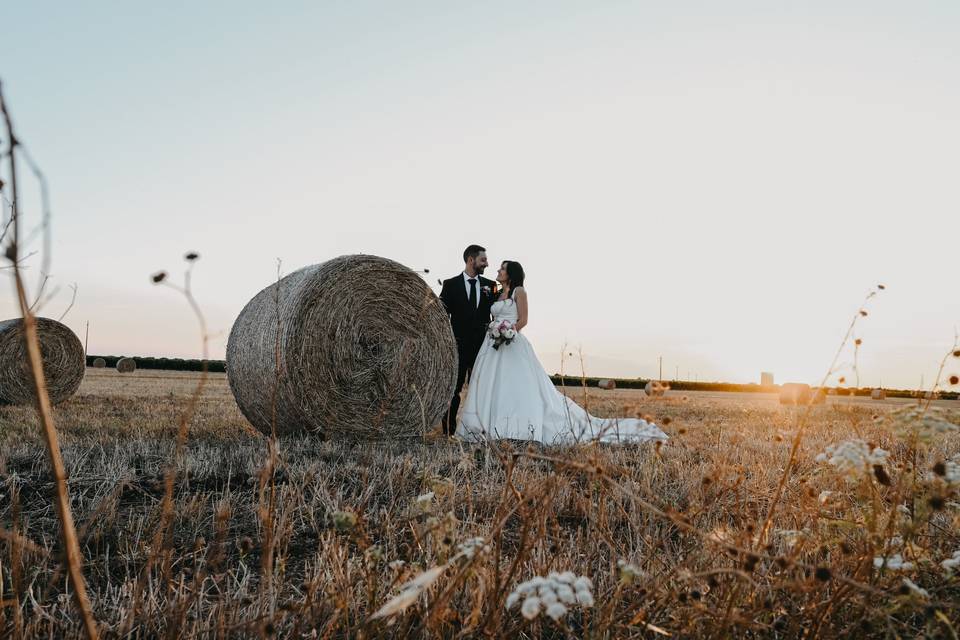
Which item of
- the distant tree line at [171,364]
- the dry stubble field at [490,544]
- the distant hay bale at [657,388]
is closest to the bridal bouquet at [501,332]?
the dry stubble field at [490,544]

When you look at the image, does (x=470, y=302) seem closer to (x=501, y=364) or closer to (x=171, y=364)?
(x=501, y=364)

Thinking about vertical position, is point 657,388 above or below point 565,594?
above

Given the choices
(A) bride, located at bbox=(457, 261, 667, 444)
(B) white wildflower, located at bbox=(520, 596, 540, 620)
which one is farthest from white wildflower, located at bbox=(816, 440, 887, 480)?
(A) bride, located at bbox=(457, 261, 667, 444)

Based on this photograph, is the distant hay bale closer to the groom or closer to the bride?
the bride

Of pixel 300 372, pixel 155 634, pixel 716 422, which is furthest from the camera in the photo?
pixel 716 422

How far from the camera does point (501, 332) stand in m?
8.41

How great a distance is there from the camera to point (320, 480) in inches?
154

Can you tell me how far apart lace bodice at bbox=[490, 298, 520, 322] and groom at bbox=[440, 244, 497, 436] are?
1.34 ft

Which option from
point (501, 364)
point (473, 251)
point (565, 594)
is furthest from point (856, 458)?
point (473, 251)

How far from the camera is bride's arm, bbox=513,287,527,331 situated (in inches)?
343

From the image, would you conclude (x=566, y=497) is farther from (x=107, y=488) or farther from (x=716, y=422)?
(x=716, y=422)

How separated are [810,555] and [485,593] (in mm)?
1509

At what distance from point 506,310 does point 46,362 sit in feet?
27.0

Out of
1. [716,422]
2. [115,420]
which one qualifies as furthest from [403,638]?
[716,422]
